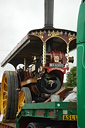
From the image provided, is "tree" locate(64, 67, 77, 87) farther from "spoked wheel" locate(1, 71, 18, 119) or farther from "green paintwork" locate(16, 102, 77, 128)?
"green paintwork" locate(16, 102, 77, 128)

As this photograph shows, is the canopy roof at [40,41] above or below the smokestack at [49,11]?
below

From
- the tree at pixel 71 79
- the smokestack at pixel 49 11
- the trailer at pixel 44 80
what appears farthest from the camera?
the tree at pixel 71 79

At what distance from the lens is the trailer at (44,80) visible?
3.74 meters

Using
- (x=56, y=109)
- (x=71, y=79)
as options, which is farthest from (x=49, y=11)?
(x=71, y=79)

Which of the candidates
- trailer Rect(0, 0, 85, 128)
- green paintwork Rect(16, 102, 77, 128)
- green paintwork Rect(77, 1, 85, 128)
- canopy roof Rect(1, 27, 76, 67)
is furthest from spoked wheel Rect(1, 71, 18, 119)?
green paintwork Rect(77, 1, 85, 128)

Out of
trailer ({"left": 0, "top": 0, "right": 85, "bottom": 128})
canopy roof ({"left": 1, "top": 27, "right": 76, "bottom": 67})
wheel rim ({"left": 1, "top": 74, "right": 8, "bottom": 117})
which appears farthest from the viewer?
wheel rim ({"left": 1, "top": 74, "right": 8, "bottom": 117})

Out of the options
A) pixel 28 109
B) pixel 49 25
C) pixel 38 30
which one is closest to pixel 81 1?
pixel 28 109

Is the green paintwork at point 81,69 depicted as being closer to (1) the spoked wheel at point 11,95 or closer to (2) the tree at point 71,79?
(1) the spoked wheel at point 11,95

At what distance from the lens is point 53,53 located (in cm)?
779

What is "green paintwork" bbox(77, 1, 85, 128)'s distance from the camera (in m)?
3.54

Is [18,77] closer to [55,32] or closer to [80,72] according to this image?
[55,32]

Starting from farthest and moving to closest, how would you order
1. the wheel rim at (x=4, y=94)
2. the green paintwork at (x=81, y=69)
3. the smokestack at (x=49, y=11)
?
the wheel rim at (x=4, y=94), the smokestack at (x=49, y=11), the green paintwork at (x=81, y=69)

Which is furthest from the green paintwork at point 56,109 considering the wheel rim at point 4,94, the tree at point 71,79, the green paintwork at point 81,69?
the tree at point 71,79

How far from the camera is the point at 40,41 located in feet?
26.6
